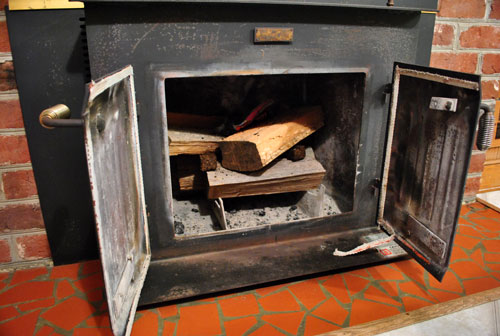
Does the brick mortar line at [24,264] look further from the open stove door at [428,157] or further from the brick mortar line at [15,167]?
the open stove door at [428,157]

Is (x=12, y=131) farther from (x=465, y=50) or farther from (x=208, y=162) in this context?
(x=465, y=50)

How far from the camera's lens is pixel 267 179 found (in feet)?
4.82

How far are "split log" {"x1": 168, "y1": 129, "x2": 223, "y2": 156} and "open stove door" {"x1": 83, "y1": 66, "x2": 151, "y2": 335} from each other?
263mm

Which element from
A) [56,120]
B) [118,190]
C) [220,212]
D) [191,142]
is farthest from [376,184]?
[56,120]

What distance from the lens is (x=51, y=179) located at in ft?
4.53

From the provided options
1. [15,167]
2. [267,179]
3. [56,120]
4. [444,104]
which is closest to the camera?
[56,120]

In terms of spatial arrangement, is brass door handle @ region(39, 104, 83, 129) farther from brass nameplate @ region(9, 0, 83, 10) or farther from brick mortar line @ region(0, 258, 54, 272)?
brick mortar line @ region(0, 258, 54, 272)

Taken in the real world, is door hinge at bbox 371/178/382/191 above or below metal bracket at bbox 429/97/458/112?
below

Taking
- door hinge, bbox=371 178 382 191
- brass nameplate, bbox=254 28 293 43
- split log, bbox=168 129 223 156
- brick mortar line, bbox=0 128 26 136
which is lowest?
door hinge, bbox=371 178 382 191

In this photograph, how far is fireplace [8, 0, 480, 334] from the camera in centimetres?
106

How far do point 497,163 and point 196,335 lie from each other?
1.81 metres

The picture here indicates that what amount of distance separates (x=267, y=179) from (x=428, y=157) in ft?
1.88

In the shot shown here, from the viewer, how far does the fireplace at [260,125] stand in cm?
106

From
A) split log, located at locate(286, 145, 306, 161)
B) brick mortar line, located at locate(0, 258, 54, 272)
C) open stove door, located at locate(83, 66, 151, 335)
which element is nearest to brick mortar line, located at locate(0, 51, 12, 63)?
open stove door, located at locate(83, 66, 151, 335)
